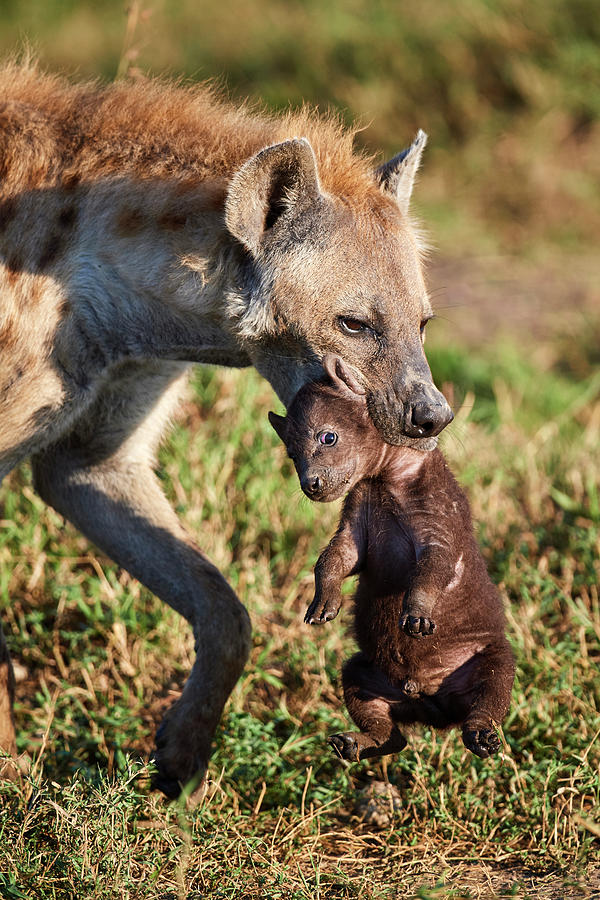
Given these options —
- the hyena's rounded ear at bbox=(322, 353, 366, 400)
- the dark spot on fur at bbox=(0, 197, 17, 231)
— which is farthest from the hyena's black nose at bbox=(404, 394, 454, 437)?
the dark spot on fur at bbox=(0, 197, 17, 231)

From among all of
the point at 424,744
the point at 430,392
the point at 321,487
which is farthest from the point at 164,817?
the point at 430,392

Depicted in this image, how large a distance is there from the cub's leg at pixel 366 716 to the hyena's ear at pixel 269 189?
1.04m

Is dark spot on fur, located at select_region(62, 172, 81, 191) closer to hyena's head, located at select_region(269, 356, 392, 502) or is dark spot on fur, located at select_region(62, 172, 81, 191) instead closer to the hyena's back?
the hyena's back

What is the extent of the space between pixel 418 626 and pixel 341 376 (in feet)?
2.13

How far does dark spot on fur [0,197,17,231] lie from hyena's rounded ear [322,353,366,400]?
0.90m

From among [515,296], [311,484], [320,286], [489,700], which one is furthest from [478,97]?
[489,700]

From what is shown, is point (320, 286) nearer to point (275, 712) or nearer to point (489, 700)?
point (489, 700)

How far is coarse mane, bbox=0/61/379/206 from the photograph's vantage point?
307 cm

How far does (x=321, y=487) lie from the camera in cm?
256

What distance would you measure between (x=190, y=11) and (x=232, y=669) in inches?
340

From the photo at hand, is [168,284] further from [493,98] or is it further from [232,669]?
[493,98]

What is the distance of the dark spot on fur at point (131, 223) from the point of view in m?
3.05

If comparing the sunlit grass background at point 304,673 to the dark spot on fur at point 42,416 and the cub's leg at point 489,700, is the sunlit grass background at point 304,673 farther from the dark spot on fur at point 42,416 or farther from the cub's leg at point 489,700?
the dark spot on fur at point 42,416

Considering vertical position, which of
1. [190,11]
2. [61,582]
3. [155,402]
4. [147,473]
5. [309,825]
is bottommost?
[190,11]
